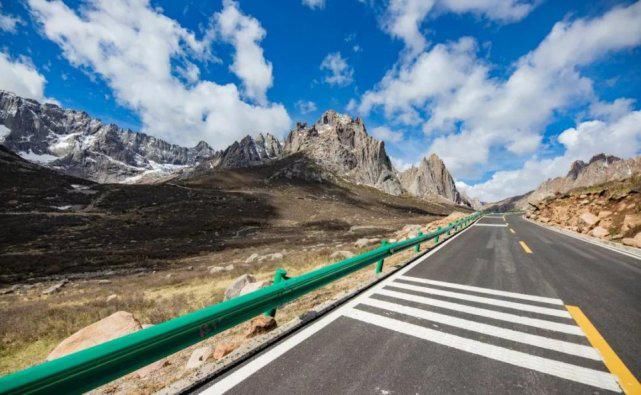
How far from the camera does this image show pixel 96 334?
699 centimetres

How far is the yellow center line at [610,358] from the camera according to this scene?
311 centimetres

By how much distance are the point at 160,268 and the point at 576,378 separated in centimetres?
2791

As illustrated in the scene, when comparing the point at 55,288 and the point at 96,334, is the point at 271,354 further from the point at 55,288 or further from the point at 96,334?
the point at 55,288

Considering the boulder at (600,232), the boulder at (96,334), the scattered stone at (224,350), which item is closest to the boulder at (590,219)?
the boulder at (600,232)

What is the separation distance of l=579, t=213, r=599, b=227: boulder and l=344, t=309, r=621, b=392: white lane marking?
21.6 metres

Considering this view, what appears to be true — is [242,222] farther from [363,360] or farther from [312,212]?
[363,360]

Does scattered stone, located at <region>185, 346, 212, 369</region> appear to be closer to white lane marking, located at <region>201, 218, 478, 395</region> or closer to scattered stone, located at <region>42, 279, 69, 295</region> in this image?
white lane marking, located at <region>201, 218, 478, 395</region>

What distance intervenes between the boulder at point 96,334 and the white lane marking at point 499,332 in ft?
18.8

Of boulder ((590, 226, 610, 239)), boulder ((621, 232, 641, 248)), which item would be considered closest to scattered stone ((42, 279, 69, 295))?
boulder ((621, 232, 641, 248))

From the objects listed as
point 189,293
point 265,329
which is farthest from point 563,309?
point 189,293

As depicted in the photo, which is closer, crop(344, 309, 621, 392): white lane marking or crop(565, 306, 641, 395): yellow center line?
crop(565, 306, 641, 395): yellow center line

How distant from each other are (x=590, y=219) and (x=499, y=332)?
2191 cm

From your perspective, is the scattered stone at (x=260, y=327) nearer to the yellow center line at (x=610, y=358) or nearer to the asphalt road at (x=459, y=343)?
the asphalt road at (x=459, y=343)

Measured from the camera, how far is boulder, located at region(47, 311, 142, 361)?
22.0ft
